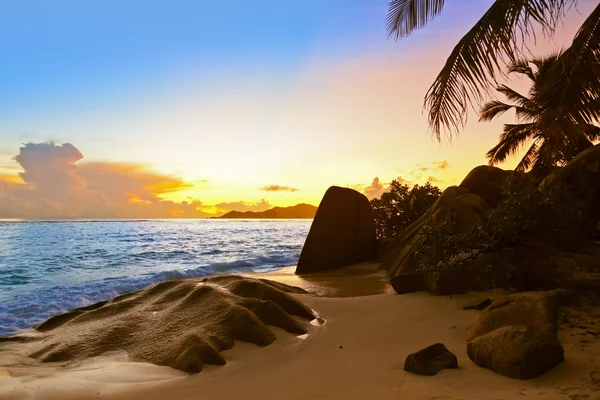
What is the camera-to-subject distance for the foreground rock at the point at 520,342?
3.53 meters

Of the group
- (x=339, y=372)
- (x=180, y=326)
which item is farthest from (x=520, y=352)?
(x=180, y=326)

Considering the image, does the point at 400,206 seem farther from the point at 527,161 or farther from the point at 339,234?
the point at 527,161

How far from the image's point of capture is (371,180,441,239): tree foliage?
18.0 metres

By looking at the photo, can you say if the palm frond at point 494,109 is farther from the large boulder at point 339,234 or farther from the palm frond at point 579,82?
the palm frond at point 579,82

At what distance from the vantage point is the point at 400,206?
18.5m

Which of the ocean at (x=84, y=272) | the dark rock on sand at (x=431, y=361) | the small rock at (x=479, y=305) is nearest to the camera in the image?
the dark rock on sand at (x=431, y=361)

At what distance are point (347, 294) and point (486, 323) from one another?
4574mm

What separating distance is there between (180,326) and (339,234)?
9869mm

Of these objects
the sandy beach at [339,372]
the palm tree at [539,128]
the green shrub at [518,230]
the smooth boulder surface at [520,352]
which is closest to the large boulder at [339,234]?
the palm tree at [539,128]

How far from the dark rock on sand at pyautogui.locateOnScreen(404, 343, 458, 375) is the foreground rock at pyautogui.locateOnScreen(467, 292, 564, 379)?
25 cm

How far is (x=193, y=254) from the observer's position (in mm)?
22141

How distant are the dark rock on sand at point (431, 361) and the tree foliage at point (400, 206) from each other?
46.7 ft

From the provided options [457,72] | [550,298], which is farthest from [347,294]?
[457,72]

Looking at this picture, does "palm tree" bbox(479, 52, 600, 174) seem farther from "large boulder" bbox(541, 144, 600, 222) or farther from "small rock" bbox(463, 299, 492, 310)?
"small rock" bbox(463, 299, 492, 310)
